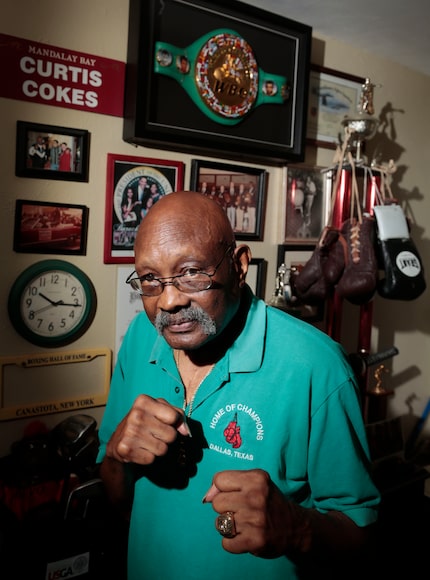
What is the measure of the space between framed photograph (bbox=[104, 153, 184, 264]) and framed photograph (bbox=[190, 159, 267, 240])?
0.15m

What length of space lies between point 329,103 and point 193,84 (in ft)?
2.46

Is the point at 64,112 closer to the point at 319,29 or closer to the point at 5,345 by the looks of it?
the point at 5,345

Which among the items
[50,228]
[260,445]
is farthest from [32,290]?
[260,445]

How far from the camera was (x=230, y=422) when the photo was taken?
944mm

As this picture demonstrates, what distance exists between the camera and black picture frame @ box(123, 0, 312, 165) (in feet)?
5.26

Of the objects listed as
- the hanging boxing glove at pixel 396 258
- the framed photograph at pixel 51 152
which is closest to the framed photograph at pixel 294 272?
the hanging boxing glove at pixel 396 258

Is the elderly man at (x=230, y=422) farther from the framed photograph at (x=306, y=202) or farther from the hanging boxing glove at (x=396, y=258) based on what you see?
the framed photograph at (x=306, y=202)

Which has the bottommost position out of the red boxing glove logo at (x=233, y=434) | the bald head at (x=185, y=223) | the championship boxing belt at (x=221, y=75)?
the red boxing glove logo at (x=233, y=434)

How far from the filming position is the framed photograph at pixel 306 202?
2098 mm

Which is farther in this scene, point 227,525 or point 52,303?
point 52,303

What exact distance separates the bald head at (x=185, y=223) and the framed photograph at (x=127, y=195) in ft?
2.49

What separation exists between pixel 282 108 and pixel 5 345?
138cm

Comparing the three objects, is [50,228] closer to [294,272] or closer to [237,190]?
[237,190]

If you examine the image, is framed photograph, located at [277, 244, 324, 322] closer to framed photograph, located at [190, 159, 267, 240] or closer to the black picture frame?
framed photograph, located at [190, 159, 267, 240]
